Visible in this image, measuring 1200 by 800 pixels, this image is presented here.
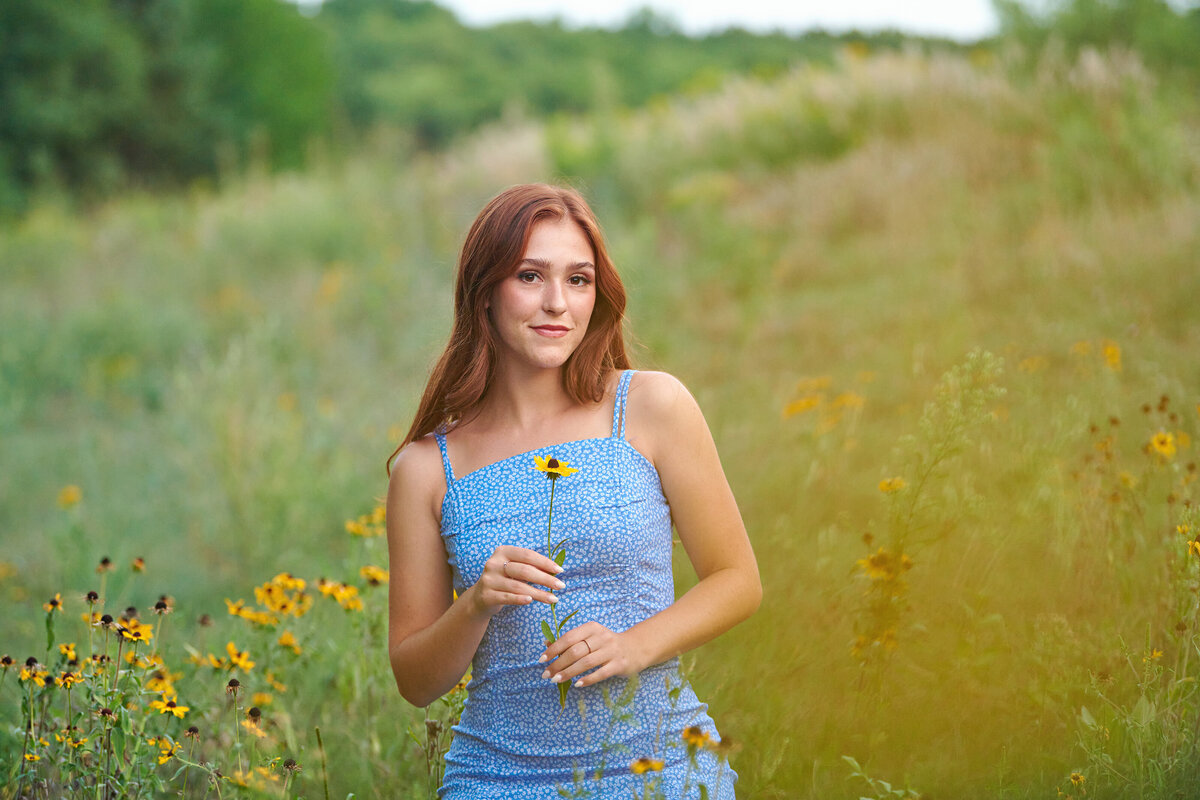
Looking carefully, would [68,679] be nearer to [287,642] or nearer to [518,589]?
[287,642]

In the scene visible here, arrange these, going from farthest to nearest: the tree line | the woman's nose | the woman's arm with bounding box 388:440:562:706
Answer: the tree line
the woman's nose
the woman's arm with bounding box 388:440:562:706

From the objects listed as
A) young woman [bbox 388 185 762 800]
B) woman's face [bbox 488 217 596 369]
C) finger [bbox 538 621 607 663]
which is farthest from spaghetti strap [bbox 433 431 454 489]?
finger [bbox 538 621 607 663]

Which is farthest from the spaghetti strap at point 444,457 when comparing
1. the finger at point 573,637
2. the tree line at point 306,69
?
the tree line at point 306,69

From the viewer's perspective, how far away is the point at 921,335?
5035mm

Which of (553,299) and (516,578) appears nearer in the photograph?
(516,578)

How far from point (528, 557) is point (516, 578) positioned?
0.04 meters

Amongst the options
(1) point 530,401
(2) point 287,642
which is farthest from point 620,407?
(2) point 287,642

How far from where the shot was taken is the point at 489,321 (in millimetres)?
2074

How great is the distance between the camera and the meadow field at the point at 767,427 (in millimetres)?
2104

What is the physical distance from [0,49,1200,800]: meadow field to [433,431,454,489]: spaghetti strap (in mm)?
504

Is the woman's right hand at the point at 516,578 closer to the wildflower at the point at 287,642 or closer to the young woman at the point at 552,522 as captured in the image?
the young woman at the point at 552,522

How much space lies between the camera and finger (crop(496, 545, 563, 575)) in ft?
5.18

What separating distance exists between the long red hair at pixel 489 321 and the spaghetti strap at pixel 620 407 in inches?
1.7

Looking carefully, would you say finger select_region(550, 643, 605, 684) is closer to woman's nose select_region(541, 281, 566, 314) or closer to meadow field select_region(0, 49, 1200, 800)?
meadow field select_region(0, 49, 1200, 800)
